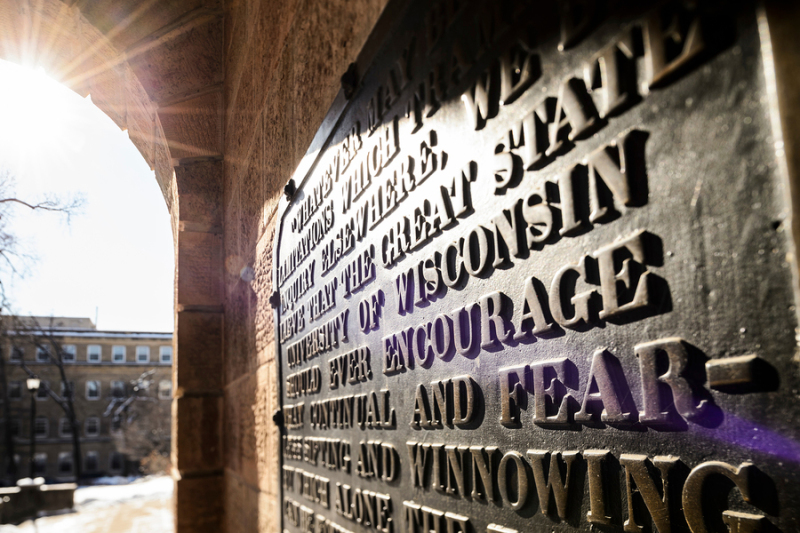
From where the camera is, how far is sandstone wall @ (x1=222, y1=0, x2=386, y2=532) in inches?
73.4

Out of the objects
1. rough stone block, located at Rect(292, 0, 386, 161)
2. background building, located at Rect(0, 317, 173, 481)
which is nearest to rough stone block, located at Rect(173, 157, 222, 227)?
rough stone block, located at Rect(292, 0, 386, 161)

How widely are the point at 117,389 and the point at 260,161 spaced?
40151 millimetres

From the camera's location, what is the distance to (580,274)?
0.66 metres

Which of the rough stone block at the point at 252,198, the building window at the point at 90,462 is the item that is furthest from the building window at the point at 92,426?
the rough stone block at the point at 252,198

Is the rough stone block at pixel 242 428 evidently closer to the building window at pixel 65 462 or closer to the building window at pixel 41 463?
the building window at pixel 41 463

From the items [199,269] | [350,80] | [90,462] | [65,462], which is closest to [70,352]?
[65,462]

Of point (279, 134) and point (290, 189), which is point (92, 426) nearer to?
point (279, 134)

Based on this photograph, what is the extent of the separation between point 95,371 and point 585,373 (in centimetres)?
4276

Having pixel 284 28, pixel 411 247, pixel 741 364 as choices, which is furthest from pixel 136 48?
pixel 741 364

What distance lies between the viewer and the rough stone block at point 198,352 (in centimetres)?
457

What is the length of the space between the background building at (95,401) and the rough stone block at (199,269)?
31.0 meters

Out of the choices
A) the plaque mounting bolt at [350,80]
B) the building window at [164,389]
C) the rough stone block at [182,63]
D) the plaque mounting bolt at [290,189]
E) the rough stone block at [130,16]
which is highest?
the rough stone block at [130,16]

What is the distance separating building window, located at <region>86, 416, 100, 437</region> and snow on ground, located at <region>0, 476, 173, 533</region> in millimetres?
21301

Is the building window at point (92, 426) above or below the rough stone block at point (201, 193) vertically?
below
